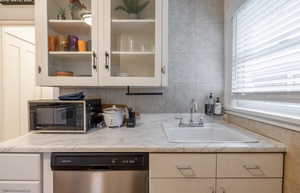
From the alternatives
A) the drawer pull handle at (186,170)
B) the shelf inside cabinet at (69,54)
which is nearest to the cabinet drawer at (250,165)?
the drawer pull handle at (186,170)

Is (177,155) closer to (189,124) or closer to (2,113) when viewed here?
(189,124)

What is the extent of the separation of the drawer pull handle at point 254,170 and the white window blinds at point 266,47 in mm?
445

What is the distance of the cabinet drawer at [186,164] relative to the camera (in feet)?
3.37

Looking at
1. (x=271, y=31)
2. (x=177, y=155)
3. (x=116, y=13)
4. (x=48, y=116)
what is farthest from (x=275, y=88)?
(x=48, y=116)

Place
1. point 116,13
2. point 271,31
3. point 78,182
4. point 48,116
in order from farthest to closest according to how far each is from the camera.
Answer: point 116,13 < point 48,116 < point 271,31 < point 78,182

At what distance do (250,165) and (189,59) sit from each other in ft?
3.33

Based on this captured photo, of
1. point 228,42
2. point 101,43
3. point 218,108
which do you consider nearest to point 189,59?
point 228,42

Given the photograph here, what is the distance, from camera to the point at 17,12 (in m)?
1.72

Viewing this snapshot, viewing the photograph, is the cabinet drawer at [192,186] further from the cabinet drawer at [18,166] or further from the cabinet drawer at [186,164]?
the cabinet drawer at [18,166]

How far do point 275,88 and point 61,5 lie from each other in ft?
5.41

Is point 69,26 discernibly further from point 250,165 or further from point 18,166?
point 250,165

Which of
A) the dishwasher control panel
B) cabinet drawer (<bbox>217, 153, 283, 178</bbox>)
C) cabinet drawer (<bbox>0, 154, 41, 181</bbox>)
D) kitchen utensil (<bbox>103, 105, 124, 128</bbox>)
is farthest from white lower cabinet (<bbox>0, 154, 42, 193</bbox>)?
cabinet drawer (<bbox>217, 153, 283, 178</bbox>)

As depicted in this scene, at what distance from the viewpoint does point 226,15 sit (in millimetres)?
1700

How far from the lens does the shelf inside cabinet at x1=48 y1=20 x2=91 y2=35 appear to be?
4.78ft
